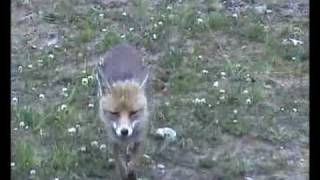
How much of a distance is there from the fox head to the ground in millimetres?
492

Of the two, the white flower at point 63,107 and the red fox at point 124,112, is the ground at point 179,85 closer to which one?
the white flower at point 63,107

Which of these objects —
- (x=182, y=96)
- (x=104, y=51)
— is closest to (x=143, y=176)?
(x=182, y=96)

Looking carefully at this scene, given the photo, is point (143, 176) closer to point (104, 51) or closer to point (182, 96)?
point (182, 96)

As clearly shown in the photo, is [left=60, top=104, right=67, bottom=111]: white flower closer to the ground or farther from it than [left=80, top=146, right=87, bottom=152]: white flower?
farther from it

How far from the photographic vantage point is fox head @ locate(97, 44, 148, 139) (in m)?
6.41

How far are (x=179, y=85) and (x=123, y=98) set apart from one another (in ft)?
6.27

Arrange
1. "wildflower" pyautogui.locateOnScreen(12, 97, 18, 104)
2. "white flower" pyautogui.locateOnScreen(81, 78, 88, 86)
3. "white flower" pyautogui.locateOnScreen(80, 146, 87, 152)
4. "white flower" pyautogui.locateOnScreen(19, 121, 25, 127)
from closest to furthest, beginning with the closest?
"white flower" pyautogui.locateOnScreen(80, 146, 87, 152), "white flower" pyautogui.locateOnScreen(19, 121, 25, 127), "wildflower" pyautogui.locateOnScreen(12, 97, 18, 104), "white flower" pyautogui.locateOnScreen(81, 78, 88, 86)

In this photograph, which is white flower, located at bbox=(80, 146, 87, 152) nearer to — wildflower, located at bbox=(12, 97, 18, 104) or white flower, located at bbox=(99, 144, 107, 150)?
white flower, located at bbox=(99, 144, 107, 150)

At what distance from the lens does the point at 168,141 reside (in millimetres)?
7230

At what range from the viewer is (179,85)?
27.3 ft

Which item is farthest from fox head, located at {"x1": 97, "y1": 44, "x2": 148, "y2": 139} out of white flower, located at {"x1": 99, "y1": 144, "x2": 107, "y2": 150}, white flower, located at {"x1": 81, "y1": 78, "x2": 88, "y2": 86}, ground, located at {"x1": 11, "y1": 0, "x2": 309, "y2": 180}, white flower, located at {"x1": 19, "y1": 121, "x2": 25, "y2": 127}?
white flower, located at {"x1": 81, "y1": 78, "x2": 88, "y2": 86}

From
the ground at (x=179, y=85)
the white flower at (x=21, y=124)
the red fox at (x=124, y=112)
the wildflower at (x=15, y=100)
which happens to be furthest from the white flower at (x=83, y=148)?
the wildflower at (x=15, y=100)

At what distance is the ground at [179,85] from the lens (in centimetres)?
690
